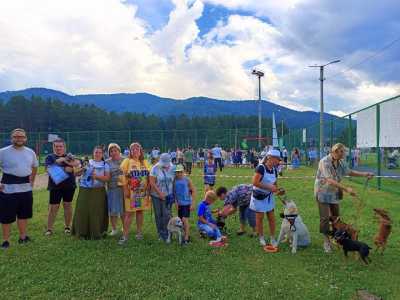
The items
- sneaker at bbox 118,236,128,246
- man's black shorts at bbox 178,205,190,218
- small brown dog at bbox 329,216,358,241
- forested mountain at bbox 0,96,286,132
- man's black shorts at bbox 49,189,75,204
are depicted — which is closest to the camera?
small brown dog at bbox 329,216,358,241

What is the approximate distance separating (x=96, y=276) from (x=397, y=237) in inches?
192

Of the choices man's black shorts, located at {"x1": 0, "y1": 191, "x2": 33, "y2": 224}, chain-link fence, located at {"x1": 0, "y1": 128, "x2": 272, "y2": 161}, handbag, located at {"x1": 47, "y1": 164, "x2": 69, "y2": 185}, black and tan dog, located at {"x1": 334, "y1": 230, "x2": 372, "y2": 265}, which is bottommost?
black and tan dog, located at {"x1": 334, "y1": 230, "x2": 372, "y2": 265}

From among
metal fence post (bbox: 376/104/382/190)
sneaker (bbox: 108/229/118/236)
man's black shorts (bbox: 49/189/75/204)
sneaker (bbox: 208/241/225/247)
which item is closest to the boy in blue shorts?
sneaker (bbox: 208/241/225/247)

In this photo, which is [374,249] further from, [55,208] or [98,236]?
[55,208]

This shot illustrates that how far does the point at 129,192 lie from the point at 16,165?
1.73m

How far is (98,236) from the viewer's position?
6465mm

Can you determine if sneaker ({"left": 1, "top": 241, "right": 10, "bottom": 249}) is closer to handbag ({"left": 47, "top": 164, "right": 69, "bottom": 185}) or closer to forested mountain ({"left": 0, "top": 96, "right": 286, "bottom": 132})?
handbag ({"left": 47, "top": 164, "right": 69, "bottom": 185})

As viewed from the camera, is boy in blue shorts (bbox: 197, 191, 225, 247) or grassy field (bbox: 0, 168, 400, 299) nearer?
grassy field (bbox: 0, 168, 400, 299)

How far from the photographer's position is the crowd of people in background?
5.86 m

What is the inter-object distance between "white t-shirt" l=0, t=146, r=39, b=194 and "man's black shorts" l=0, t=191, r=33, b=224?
76 millimetres

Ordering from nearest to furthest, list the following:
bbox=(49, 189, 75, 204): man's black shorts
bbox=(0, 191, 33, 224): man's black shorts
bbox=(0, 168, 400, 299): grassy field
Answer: bbox=(0, 168, 400, 299): grassy field < bbox=(0, 191, 33, 224): man's black shorts < bbox=(49, 189, 75, 204): man's black shorts

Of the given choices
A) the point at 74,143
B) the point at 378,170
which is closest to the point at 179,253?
the point at 378,170

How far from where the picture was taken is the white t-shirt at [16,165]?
5.86m

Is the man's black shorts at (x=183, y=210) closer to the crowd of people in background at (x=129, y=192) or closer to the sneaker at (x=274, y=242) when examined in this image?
the crowd of people in background at (x=129, y=192)
